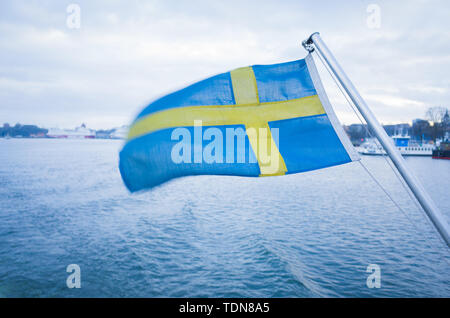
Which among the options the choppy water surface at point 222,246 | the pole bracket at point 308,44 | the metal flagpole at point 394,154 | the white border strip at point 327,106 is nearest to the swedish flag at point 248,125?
the white border strip at point 327,106

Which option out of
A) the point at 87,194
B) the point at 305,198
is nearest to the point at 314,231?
the point at 305,198

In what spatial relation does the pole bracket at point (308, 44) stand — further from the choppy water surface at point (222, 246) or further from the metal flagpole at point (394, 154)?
the choppy water surface at point (222, 246)

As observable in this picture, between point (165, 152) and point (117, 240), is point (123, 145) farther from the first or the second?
point (117, 240)

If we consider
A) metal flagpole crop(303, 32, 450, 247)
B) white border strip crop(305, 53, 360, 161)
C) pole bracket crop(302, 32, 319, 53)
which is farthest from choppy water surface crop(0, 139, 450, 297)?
pole bracket crop(302, 32, 319, 53)

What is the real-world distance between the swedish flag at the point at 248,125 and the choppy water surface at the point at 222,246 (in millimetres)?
1783

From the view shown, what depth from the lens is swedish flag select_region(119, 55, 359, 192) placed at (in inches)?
170

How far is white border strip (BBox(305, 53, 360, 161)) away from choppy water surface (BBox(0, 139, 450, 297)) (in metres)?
1.32

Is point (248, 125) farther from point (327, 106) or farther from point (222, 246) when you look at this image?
point (222, 246)

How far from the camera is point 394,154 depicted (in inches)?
115

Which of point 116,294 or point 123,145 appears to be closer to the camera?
point 123,145

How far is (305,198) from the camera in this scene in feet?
70.9

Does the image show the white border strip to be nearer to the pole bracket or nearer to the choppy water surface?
the pole bracket

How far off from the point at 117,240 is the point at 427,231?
1350cm

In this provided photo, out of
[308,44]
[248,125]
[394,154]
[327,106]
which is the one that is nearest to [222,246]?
[248,125]
